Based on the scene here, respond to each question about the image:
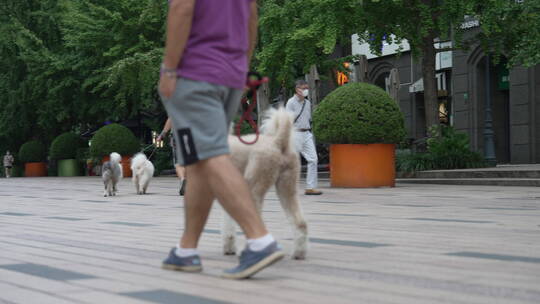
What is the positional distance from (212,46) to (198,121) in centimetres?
44

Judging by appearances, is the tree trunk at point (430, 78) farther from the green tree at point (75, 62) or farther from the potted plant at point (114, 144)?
the potted plant at point (114, 144)

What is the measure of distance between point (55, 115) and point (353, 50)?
13.3 m

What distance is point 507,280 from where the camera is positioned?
487cm

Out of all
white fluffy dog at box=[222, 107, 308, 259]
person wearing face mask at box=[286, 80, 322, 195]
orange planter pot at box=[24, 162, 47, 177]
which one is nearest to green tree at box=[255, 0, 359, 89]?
person wearing face mask at box=[286, 80, 322, 195]

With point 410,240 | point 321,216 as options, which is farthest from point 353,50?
point 410,240

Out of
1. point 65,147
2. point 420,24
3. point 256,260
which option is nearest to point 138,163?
point 420,24

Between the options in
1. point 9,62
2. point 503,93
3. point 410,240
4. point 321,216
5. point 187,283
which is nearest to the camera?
point 187,283

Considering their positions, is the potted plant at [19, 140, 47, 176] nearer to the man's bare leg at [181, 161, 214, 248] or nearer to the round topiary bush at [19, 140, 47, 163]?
the round topiary bush at [19, 140, 47, 163]

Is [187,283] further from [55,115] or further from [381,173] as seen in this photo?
[55,115]

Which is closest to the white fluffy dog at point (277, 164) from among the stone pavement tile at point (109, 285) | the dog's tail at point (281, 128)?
the dog's tail at point (281, 128)

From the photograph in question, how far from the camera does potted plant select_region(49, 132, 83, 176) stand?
124ft

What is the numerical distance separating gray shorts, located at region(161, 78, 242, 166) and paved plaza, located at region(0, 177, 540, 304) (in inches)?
28.1

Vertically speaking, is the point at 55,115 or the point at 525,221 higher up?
the point at 55,115

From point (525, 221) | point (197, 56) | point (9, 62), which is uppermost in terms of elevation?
point (9, 62)
